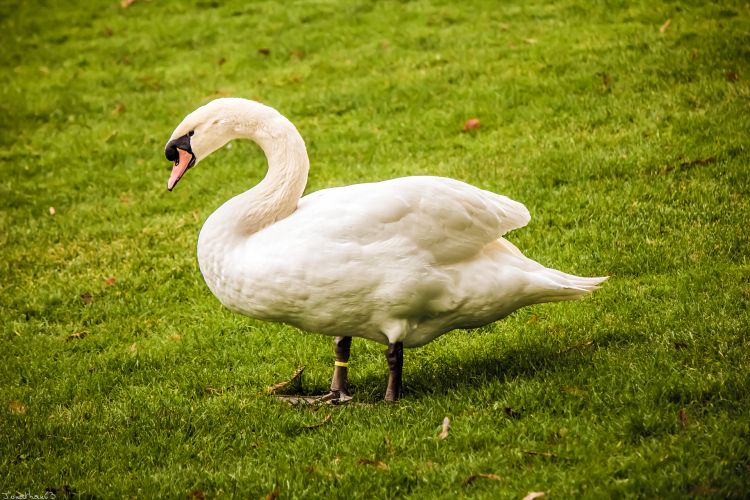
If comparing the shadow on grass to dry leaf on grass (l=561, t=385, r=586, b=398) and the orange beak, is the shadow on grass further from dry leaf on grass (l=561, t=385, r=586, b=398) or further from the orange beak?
the orange beak

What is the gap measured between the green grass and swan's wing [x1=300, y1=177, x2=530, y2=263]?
898mm

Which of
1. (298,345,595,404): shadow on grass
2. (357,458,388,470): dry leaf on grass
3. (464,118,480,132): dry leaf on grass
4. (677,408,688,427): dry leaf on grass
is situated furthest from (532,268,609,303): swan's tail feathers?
(464,118,480,132): dry leaf on grass

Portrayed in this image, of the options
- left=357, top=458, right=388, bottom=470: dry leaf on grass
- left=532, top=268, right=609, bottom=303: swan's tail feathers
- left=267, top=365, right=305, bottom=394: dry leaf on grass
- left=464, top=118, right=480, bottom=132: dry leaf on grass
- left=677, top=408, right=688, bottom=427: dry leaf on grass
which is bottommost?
left=267, top=365, right=305, bottom=394: dry leaf on grass

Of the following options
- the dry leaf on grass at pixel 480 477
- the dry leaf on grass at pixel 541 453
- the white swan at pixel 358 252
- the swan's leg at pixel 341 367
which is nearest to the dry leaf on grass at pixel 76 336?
the white swan at pixel 358 252

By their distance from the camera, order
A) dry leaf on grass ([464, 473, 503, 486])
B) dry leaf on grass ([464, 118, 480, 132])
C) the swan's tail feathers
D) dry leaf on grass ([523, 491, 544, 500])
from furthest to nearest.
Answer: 1. dry leaf on grass ([464, 118, 480, 132])
2. the swan's tail feathers
3. dry leaf on grass ([464, 473, 503, 486])
4. dry leaf on grass ([523, 491, 544, 500])

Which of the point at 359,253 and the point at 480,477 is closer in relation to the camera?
the point at 480,477

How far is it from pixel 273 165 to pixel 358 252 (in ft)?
3.10

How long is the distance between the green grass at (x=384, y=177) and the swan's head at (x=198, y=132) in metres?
1.62

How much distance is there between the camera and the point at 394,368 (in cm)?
524

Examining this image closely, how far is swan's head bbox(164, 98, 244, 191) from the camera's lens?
5.27m

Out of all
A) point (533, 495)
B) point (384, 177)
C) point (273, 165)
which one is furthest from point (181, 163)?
point (384, 177)

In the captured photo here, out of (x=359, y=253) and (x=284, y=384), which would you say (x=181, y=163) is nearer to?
(x=359, y=253)

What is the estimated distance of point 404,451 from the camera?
4.59m

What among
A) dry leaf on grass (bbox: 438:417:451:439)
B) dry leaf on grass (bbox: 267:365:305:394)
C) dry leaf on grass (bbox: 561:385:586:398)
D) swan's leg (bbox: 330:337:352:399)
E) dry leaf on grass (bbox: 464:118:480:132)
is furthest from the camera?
dry leaf on grass (bbox: 464:118:480:132)
